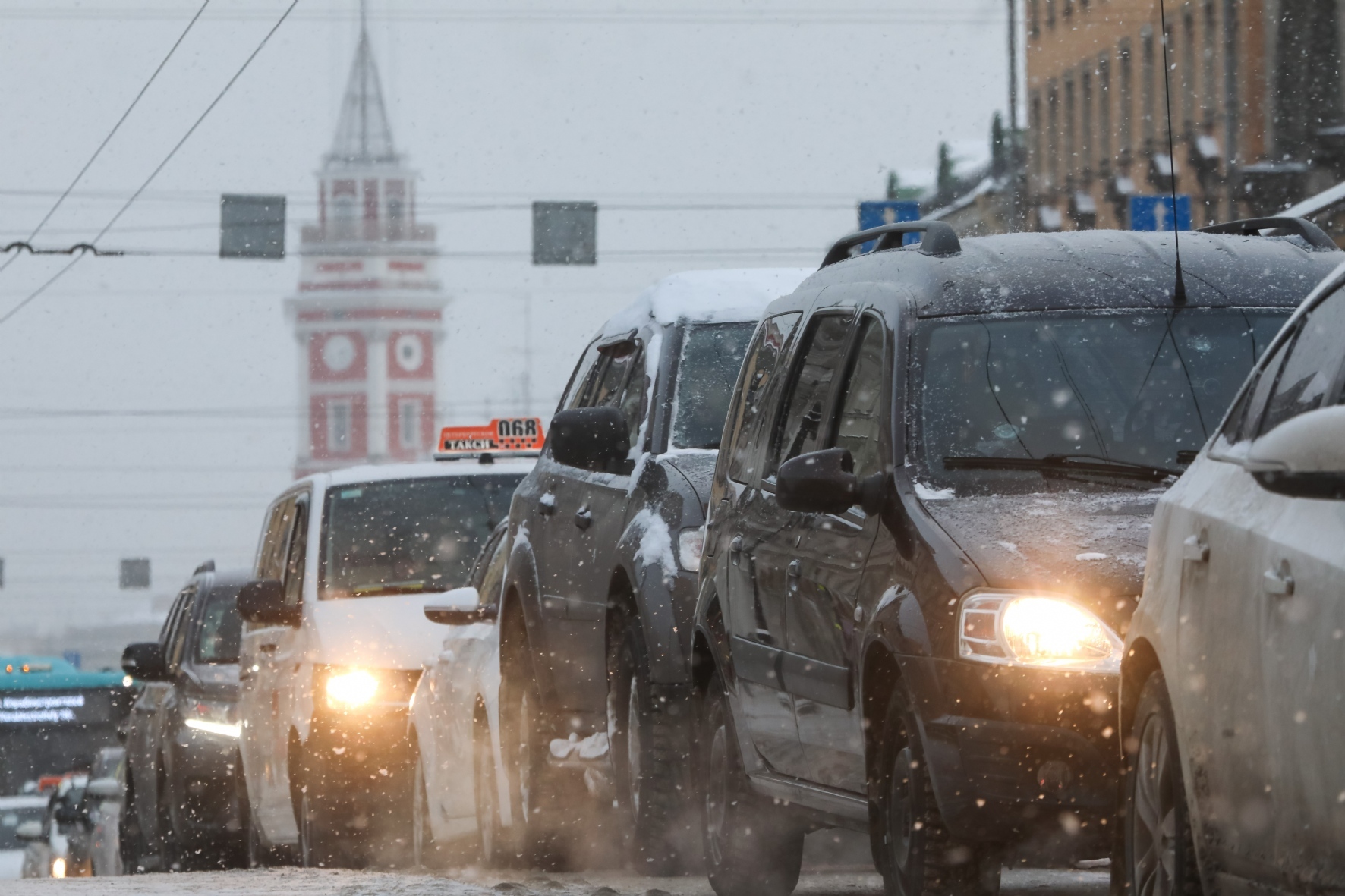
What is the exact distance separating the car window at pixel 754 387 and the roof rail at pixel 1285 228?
51.9 inches

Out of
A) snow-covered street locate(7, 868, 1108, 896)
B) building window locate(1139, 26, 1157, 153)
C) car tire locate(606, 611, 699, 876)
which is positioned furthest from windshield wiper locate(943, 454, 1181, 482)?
building window locate(1139, 26, 1157, 153)

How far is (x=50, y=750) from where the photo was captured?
48062mm

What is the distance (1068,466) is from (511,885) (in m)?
3.12

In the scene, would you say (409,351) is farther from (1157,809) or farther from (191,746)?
(1157,809)

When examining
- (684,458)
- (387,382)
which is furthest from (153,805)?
(387,382)

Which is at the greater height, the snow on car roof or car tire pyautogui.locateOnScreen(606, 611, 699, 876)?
the snow on car roof

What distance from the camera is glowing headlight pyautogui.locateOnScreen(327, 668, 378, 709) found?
1238cm

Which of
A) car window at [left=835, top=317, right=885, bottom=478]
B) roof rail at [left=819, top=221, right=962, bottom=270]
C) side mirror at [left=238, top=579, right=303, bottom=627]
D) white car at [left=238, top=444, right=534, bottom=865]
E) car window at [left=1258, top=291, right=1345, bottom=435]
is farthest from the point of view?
side mirror at [left=238, top=579, right=303, bottom=627]

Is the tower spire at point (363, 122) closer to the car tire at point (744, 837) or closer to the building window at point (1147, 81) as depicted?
the building window at point (1147, 81)

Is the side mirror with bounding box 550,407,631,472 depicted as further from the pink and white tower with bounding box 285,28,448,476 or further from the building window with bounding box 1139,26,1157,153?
the pink and white tower with bounding box 285,28,448,476

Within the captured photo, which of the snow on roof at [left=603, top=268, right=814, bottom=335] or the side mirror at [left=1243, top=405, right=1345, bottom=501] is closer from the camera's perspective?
the side mirror at [left=1243, top=405, right=1345, bottom=501]

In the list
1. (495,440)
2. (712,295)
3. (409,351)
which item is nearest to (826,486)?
(712,295)

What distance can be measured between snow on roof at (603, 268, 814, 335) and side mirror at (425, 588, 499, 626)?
154cm

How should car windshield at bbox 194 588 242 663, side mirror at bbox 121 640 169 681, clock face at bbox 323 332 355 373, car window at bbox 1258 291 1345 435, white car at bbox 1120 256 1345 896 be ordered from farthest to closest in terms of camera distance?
clock face at bbox 323 332 355 373
side mirror at bbox 121 640 169 681
car windshield at bbox 194 588 242 663
car window at bbox 1258 291 1345 435
white car at bbox 1120 256 1345 896
